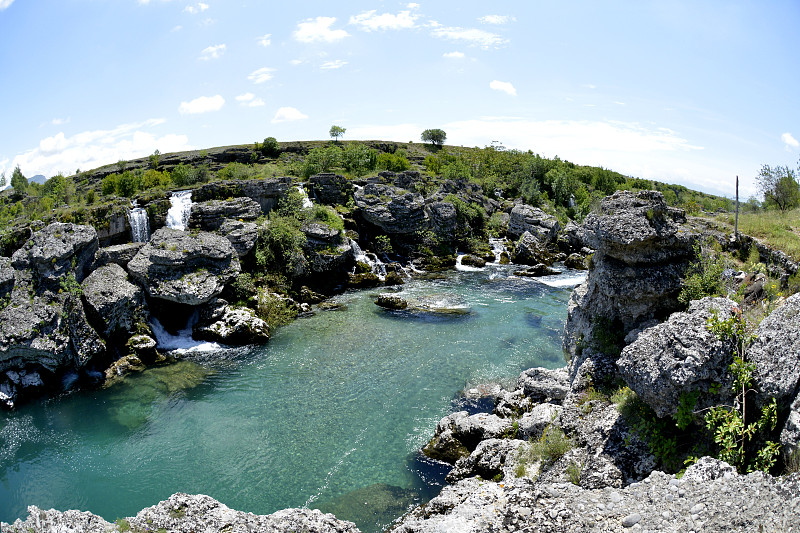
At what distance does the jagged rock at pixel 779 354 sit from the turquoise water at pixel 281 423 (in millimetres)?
Result: 8993

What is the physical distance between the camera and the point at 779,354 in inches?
331

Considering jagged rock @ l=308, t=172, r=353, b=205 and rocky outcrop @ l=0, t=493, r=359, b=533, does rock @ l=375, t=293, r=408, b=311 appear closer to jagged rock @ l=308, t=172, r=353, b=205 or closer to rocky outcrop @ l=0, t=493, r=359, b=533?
jagged rock @ l=308, t=172, r=353, b=205

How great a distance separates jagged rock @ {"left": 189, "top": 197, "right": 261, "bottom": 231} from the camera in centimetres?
3130

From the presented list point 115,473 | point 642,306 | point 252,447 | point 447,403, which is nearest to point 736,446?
point 642,306

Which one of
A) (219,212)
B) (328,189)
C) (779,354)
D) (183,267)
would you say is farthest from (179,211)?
(779,354)

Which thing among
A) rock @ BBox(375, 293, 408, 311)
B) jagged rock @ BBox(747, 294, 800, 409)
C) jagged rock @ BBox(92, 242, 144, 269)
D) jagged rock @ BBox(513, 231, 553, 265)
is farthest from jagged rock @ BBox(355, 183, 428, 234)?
jagged rock @ BBox(747, 294, 800, 409)

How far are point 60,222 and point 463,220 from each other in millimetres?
34126

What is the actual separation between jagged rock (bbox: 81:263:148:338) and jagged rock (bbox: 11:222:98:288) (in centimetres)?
91

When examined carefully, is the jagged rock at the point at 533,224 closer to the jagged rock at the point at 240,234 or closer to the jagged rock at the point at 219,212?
the jagged rock at the point at 219,212

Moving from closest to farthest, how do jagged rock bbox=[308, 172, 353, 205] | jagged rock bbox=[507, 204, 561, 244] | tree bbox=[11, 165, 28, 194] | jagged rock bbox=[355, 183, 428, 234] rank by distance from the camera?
jagged rock bbox=[355, 183, 428, 234]
jagged rock bbox=[308, 172, 353, 205]
jagged rock bbox=[507, 204, 561, 244]
tree bbox=[11, 165, 28, 194]

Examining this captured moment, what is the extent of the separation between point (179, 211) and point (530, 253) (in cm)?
3089

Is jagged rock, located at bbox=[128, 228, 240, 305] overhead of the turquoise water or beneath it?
overhead

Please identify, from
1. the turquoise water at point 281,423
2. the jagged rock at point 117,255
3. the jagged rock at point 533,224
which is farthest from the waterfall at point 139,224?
the jagged rock at point 533,224

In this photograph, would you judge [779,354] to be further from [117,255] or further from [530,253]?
[530,253]
